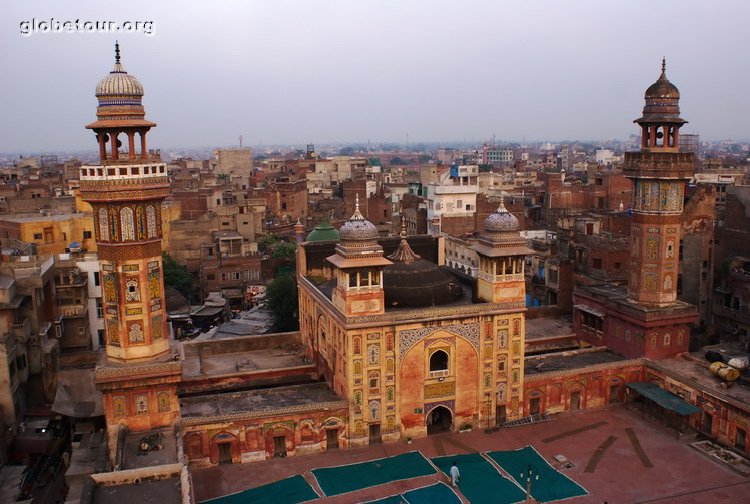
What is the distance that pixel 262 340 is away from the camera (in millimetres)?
30062

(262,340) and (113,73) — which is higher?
(113,73)

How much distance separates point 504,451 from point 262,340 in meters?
12.1

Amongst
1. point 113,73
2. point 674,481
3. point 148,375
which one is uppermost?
point 113,73

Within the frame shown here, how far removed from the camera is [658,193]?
26.7 metres

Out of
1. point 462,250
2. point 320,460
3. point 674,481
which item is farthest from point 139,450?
point 462,250

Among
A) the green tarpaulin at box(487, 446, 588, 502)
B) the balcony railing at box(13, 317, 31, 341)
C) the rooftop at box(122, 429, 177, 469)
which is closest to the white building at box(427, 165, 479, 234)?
the green tarpaulin at box(487, 446, 588, 502)

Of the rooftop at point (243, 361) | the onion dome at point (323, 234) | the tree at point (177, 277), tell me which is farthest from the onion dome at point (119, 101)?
the tree at point (177, 277)

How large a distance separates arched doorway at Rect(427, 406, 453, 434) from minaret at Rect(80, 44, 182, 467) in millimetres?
8564

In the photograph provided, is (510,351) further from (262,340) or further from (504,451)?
(262,340)

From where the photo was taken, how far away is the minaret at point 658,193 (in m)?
26.4

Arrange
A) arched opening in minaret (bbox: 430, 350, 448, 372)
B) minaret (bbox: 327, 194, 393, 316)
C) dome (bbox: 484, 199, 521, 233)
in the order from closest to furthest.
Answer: minaret (bbox: 327, 194, 393, 316)
arched opening in minaret (bbox: 430, 350, 448, 372)
dome (bbox: 484, 199, 521, 233)

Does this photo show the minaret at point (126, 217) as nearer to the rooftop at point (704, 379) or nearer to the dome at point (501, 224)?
the dome at point (501, 224)

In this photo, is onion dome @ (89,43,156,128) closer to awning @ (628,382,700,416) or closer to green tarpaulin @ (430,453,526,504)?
green tarpaulin @ (430,453,526,504)

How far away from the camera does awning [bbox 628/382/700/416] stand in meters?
23.2
